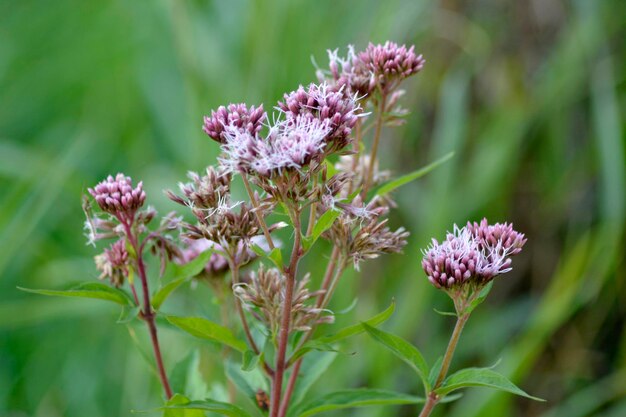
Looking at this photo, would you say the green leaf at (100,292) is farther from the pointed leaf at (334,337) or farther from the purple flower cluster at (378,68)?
the purple flower cluster at (378,68)

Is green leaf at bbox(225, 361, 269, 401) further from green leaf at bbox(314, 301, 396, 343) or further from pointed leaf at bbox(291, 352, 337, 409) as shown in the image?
green leaf at bbox(314, 301, 396, 343)

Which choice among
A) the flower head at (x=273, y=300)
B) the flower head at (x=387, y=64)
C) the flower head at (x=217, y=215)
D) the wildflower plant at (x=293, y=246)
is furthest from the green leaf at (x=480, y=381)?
the flower head at (x=387, y=64)

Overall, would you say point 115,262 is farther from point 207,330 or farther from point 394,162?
point 394,162

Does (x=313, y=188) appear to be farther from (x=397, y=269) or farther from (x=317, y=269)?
(x=397, y=269)

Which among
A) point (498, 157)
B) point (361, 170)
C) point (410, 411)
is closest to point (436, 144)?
point (498, 157)

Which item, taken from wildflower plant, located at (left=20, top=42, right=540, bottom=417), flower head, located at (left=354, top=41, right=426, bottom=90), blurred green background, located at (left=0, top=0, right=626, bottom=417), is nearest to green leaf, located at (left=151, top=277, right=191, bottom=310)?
wildflower plant, located at (left=20, top=42, right=540, bottom=417)
